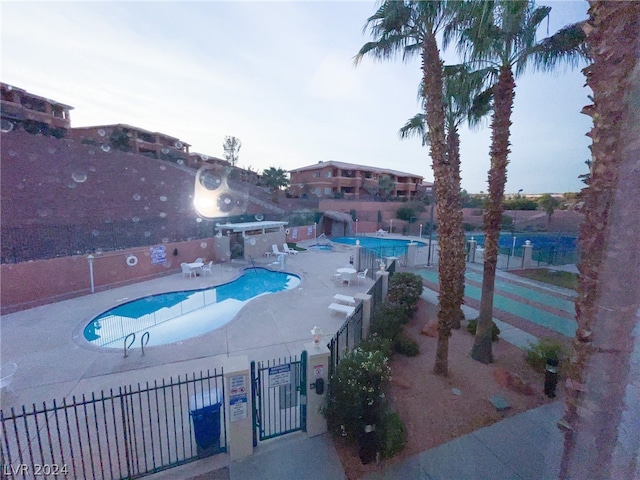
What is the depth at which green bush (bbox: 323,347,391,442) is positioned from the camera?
4.16 meters

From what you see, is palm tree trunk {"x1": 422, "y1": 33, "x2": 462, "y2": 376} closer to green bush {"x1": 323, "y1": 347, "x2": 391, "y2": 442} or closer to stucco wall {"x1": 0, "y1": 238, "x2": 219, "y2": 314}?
green bush {"x1": 323, "y1": 347, "x2": 391, "y2": 442}

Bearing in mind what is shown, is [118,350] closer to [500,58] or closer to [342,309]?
[342,309]

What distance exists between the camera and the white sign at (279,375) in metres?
4.38

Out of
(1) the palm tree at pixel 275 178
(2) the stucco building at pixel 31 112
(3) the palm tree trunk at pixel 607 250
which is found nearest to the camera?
(3) the palm tree trunk at pixel 607 250

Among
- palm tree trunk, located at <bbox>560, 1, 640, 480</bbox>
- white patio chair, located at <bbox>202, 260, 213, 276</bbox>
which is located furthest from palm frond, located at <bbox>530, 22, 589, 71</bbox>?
white patio chair, located at <bbox>202, 260, 213, 276</bbox>

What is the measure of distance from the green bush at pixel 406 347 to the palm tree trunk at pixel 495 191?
1320 mm

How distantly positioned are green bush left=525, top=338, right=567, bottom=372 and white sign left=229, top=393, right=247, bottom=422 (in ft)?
19.9

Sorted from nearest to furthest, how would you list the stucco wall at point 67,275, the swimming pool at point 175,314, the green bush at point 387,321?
the green bush at point 387,321, the swimming pool at point 175,314, the stucco wall at point 67,275

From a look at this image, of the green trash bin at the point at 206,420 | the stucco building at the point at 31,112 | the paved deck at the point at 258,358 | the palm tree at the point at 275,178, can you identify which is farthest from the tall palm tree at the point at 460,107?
the palm tree at the point at 275,178

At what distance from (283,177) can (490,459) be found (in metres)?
43.7

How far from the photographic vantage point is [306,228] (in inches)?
1093

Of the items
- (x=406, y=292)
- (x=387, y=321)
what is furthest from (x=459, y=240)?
(x=387, y=321)

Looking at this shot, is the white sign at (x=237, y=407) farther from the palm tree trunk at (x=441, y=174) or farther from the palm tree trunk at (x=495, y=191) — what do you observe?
the palm tree trunk at (x=495, y=191)

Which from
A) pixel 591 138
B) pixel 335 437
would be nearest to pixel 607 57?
pixel 591 138
